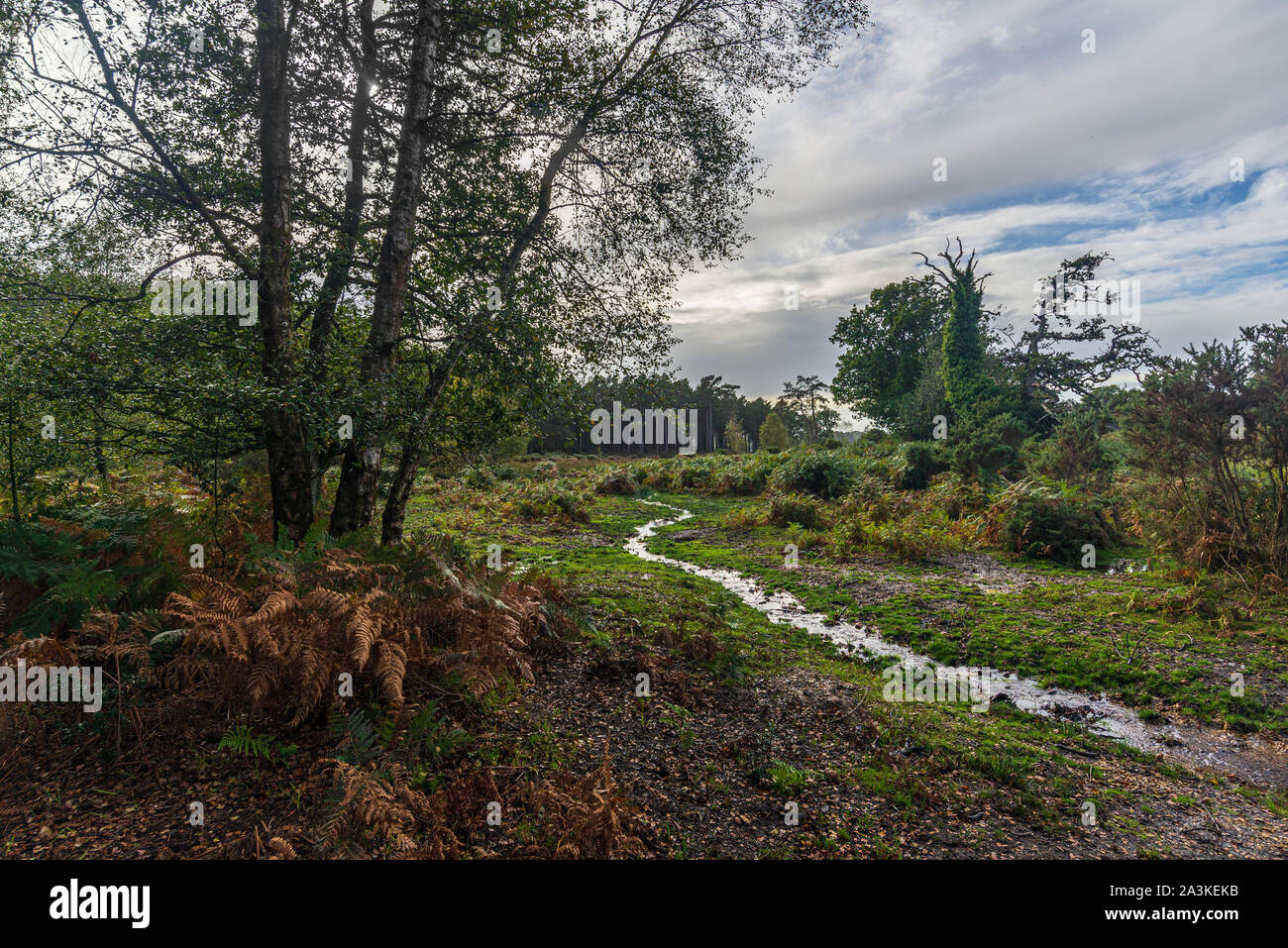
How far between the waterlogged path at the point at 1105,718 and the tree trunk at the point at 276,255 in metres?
7.06

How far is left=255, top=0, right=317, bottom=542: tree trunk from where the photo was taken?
5707mm

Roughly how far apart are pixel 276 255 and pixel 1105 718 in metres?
9.99

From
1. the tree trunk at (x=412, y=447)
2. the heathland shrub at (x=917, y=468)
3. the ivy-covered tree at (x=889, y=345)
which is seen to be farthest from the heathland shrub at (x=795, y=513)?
the ivy-covered tree at (x=889, y=345)

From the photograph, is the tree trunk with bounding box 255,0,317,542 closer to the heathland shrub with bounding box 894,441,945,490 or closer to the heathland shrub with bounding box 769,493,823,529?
the heathland shrub with bounding box 769,493,823,529

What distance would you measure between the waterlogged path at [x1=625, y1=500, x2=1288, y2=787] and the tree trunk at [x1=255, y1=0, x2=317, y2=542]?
7055mm

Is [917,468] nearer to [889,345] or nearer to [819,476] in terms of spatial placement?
[819,476]

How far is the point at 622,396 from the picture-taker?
329 inches

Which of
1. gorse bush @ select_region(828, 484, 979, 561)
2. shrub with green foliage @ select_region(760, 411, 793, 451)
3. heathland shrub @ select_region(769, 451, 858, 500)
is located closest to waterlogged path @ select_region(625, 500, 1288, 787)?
gorse bush @ select_region(828, 484, 979, 561)

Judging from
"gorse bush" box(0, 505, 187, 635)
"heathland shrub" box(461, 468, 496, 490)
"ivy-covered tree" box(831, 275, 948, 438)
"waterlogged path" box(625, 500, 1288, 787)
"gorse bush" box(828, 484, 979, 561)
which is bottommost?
"waterlogged path" box(625, 500, 1288, 787)

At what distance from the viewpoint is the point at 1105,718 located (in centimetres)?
570

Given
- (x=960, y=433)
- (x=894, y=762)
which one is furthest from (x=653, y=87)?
(x=960, y=433)

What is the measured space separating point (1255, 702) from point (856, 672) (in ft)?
12.8

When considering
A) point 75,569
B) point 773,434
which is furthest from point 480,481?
point 773,434

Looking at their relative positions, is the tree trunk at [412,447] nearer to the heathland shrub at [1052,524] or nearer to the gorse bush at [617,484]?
the heathland shrub at [1052,524]
